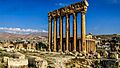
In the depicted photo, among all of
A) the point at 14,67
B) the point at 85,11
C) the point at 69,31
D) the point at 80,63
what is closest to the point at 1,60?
the point at 14,67

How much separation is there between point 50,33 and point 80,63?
30492 millimetres

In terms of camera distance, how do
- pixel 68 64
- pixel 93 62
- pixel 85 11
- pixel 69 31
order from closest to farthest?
pixel 68 64
pixel 93 62
pixel 85 11
pixel 69 31

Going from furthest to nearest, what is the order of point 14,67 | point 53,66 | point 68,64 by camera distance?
point 68,64 < point 53,66 < point 14,67

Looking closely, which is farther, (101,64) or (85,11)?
(85,11)

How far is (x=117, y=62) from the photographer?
116 ft

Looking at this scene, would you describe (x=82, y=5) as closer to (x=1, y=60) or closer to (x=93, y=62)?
(x=93, y=62)

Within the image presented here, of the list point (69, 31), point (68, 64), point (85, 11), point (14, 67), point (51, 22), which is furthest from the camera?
point (51, 22)

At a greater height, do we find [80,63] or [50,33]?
[50,33]

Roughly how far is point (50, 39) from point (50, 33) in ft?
4.73

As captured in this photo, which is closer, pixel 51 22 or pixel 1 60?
pixel 1 60

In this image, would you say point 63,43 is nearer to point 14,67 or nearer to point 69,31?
point 69,31

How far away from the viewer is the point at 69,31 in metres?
59.5

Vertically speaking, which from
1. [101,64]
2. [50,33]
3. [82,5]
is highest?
[82,5]

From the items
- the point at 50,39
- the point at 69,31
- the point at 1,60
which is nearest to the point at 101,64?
the point at 1,60
